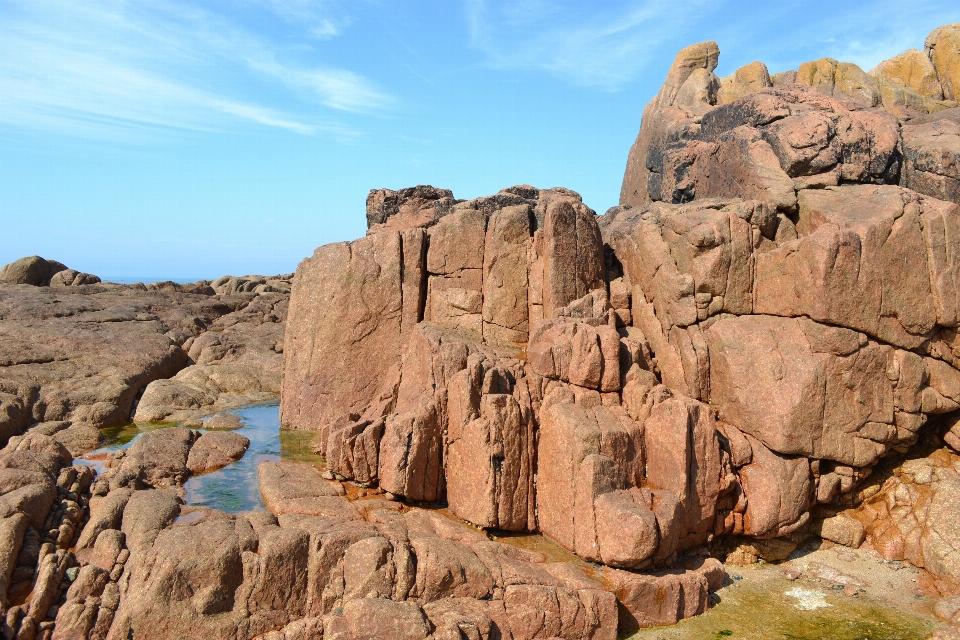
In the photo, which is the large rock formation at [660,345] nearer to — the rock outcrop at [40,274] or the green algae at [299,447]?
the green algae at [299,447]

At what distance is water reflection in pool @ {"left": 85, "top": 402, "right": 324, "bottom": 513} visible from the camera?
14.7 metres

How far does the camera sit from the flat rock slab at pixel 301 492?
1379cm

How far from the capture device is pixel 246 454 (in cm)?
1794

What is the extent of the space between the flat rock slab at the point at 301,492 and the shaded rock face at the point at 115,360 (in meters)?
6.19

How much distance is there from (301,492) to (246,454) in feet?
13.2

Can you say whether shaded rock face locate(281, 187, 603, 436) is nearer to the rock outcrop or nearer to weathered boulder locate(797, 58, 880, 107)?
weathered boulder locate(797, 58, 880, 107)

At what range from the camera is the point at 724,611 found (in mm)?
13555

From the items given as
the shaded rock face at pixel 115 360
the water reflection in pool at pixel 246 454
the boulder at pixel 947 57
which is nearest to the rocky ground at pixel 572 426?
the shaded rock face at pixel 115 360

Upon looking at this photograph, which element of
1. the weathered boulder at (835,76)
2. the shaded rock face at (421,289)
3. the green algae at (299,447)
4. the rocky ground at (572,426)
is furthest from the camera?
the weathered boulder at (835,76)

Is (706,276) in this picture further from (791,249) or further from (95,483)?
(95,483)

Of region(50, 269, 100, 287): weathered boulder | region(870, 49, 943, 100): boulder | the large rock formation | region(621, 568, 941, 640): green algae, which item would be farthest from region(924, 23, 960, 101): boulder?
region(50, 269, 100, 287): weathered boulder

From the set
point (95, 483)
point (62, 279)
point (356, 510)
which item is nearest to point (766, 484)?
point (356, 510)

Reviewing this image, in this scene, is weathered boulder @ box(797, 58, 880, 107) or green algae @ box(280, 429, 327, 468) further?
weathered boulder @ box(797, 58, 880, 107)

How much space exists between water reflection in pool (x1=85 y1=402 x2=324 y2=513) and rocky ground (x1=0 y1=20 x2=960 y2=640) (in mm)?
468
